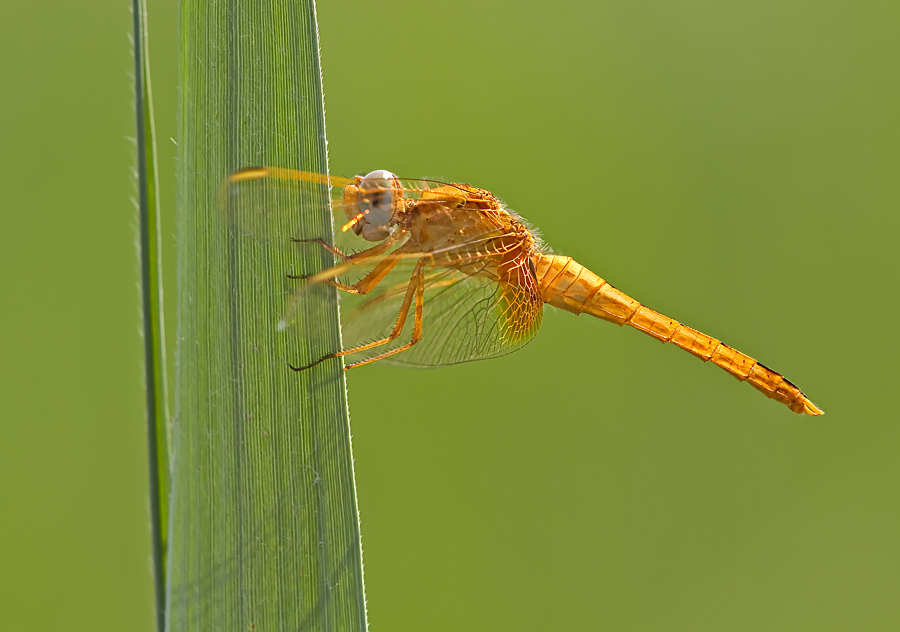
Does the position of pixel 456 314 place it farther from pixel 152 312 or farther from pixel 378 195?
pixel 152 312

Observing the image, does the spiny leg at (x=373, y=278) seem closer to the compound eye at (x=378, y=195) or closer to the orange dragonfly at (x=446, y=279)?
the orange dragonfly at (x=446, y=279)

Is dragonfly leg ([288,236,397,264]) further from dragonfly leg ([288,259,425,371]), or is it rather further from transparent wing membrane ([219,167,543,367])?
dragonfly leg ([288,259,425,371])

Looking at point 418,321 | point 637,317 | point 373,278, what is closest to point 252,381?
point 373,278

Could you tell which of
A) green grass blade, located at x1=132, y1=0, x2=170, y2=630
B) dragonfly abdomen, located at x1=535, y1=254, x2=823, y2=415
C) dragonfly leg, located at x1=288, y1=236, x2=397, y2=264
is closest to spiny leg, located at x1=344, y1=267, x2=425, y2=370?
dragonfly leg, located at x1=288, y1=236, x2=397, y2=264

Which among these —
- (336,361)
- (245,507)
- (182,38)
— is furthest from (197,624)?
(182,38)

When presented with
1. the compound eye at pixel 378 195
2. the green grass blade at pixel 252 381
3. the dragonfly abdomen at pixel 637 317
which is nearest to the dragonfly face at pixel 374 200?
the compound eye at pixel 378 195
